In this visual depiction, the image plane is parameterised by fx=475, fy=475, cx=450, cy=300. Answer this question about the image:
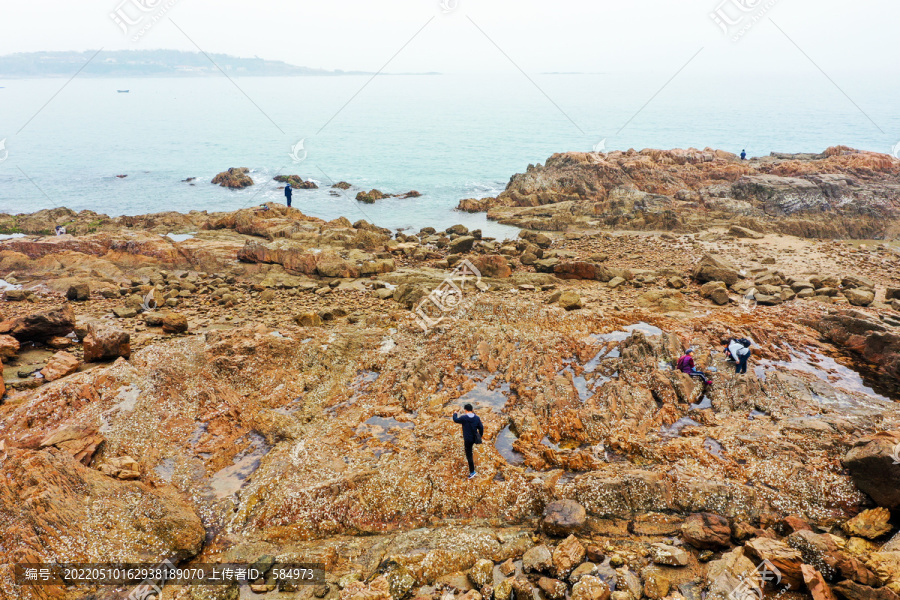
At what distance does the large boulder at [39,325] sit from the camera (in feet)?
41.6

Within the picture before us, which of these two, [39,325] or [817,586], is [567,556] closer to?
[817,586]

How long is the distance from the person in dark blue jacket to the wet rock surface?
33 cm

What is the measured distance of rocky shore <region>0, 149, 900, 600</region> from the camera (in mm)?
6758

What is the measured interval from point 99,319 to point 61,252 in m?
8.54

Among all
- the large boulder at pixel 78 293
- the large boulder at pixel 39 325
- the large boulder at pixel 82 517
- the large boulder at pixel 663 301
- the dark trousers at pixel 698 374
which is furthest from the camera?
the large boulder at pixel 78 293

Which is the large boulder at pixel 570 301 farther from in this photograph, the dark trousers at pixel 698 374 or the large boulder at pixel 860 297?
the large boulder at pixel 860 297

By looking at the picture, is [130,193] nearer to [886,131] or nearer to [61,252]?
[61,252]

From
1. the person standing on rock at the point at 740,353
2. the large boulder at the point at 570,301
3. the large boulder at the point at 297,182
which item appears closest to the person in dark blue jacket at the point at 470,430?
the person standing on rock at the point at 740,353

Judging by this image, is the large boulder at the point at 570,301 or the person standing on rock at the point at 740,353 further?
the large boulder at the point at 570,301

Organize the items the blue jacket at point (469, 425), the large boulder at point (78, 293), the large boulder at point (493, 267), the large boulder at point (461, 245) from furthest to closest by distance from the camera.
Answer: the large boulder at point (461, 245)
the large boulder at point (493, 267)
the large boulder at point (78, 293)
the blue jacket at point (469, 425)

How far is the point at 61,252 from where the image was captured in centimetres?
2084

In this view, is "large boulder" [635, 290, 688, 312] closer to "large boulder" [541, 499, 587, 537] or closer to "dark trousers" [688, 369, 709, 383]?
"dark trousers" [688, 369, 709, 383]

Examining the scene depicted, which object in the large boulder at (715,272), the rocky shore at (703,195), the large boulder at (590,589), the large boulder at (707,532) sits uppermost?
the rocky shore at (703,195)

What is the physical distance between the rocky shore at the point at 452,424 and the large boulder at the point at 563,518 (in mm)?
37
